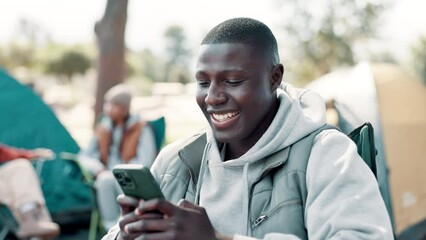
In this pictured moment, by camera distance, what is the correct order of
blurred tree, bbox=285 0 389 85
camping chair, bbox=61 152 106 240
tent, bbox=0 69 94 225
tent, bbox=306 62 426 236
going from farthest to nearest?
1. blurred tree, bbox=285 0 389 85
2. tent, bbox=0 69 94 225
3. camping chair, bbox=61 152 106 240
4. tent, bbox=306 62 426 236

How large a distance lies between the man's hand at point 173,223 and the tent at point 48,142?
4.23 metres

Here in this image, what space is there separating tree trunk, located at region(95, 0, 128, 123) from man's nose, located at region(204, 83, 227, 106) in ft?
24.1

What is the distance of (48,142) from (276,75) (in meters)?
4.77

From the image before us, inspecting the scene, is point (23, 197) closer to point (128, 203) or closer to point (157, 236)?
point (128, 203)

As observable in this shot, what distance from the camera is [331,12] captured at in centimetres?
2241

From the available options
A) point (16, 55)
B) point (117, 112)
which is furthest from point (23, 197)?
point (16, 55)

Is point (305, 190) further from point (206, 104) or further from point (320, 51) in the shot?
point (320, 51)

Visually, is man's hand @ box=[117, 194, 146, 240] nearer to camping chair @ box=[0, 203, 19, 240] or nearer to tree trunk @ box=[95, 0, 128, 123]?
camping chair @ box=[0, 203, 19, 240]

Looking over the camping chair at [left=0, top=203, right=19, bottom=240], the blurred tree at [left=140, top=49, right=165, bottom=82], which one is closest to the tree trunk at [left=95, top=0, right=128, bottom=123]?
the camping chair at [left=0, top=203, right=19, bottom=240]

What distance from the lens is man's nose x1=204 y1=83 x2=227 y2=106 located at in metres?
1.72

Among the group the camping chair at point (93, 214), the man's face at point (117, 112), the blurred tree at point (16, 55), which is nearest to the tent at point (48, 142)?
the camping chair at point (93, 214)

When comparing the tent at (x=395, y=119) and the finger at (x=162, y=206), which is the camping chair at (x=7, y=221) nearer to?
the tent at (x=395, y=119)

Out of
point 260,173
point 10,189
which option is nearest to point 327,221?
point 260,173

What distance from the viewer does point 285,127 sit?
5.77ft
